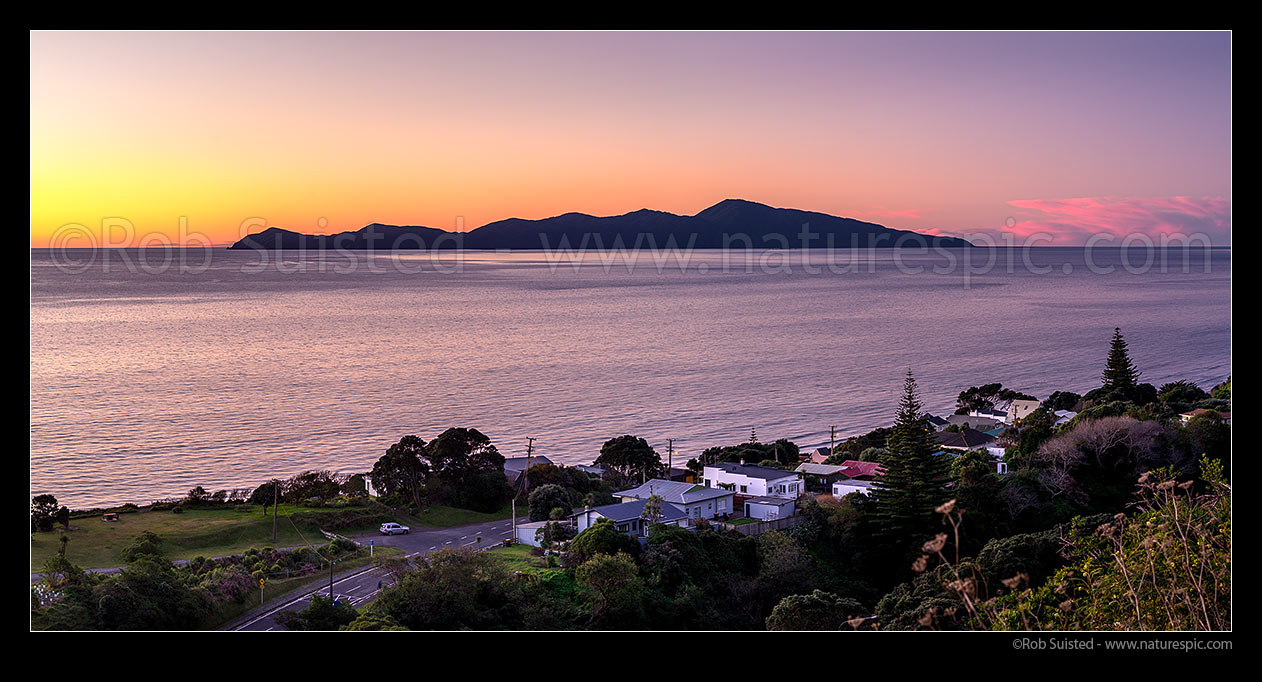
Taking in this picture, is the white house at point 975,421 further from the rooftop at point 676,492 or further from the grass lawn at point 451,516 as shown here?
the grass lawn at point 451,516

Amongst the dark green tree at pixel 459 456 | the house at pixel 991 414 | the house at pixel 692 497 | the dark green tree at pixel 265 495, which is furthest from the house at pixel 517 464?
the house at pixel 991 414

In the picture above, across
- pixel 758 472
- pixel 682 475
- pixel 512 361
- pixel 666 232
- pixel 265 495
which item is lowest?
pixel 682 475

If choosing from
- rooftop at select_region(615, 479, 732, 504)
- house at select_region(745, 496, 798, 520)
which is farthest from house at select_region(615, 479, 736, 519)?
house at select_region(745, 496, 798, 520)

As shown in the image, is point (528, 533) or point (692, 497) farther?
point (692, 497)

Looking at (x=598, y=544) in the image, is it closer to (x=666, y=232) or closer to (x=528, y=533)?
(x=528, y=533)

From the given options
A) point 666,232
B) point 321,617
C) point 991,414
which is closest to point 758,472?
point 321,617

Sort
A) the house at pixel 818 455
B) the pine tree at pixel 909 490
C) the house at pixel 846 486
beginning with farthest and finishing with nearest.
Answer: the house at pixel 818 455 → the house at pixel 846 486 → the pine tree at pixel 909 490
